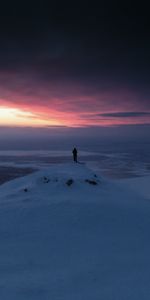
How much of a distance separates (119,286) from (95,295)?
0.86 m

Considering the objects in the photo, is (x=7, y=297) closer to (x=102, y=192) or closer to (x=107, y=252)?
(x=107, y=252)

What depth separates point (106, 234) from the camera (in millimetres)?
12812

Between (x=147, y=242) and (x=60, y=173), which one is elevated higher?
(x=60, y=173)

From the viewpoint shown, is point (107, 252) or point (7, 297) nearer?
point (7, 297)

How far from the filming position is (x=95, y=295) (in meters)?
8.41

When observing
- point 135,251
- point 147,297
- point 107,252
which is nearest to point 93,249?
point 107,252

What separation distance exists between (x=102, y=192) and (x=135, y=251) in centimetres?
657

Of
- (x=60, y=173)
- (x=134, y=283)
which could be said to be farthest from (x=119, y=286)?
(x=60, y=173)

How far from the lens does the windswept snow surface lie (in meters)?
8.82

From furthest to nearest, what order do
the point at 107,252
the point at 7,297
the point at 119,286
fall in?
the point at 107,252
the point at 119,286
the point at 7,297

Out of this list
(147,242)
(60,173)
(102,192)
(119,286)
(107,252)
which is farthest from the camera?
(60,173)

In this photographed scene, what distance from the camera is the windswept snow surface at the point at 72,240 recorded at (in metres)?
8.82

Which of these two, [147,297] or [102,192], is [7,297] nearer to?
[147,297]

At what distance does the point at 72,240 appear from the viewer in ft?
39.5
